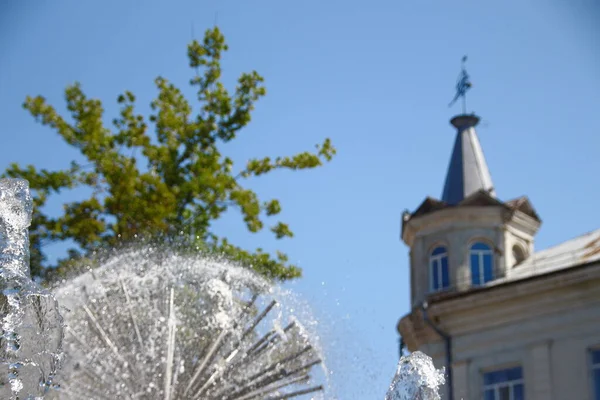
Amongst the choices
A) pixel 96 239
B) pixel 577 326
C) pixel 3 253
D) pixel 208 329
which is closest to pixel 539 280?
Answer: pixel 577 326

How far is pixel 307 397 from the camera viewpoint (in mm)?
10891

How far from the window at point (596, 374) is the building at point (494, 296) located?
0.8 inches

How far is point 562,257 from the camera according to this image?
941 inches

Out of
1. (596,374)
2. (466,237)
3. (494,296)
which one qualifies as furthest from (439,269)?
(596,374)

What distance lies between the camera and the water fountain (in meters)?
7.49

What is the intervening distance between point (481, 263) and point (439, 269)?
2.90ft

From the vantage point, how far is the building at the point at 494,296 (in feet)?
71.7

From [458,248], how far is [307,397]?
47.7 ft

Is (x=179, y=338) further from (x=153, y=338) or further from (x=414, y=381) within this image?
(x=414, y=381)

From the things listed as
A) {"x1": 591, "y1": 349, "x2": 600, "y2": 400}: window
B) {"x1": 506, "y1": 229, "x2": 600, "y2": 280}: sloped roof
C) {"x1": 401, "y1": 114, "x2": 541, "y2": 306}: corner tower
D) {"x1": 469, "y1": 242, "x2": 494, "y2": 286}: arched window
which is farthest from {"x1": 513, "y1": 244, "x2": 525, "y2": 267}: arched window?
{"x1": 591, "y1": 349, "x2": 600, "y2": 400}: window

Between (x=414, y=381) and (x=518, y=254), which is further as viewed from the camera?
(x=518, y=254)

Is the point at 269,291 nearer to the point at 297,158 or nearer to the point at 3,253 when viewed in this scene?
the point at 297,158

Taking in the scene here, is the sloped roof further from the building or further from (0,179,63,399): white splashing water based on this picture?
(0,179,63,399): white splashing water

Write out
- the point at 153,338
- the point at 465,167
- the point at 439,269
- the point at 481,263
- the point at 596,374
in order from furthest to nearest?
the point at 465,167
the point at 439,269
the point at 481,263
the point at 596,374
the point at 153,338
